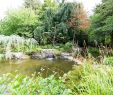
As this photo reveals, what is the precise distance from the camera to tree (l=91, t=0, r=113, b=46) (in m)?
13.3

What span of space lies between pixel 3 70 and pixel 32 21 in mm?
9148

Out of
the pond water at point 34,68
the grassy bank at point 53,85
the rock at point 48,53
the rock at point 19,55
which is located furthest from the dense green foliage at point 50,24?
the grassy bank at point 53,85

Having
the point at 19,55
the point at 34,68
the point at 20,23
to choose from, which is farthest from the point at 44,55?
the point at 20,23

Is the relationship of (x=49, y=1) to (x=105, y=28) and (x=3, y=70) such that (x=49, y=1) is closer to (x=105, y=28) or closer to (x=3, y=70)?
(x=105, y=28)

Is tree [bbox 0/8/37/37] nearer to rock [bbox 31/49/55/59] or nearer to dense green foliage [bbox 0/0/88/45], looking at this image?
dense green foliage [bbox 0/0/88/45]

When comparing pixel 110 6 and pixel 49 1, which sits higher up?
pixel 49 1

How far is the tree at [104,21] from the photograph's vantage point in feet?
43.5

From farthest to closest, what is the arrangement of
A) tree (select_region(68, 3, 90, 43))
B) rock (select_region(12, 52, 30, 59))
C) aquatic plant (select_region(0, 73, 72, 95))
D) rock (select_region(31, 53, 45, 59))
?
tree (select_region(68, 3, 90, 43))
rock (select_region(31, 53, 45, 59))
rock (select_region(12, 52, 30, 59))
aquatic plant (select_region(0, 73, 72, 95))

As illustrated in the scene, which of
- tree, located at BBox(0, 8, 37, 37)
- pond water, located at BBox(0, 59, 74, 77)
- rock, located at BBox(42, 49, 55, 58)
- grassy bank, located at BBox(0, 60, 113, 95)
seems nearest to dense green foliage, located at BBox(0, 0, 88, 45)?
tree, located at BBox(0, 8, 37, 37)

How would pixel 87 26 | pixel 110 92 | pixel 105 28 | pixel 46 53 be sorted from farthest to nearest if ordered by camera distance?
pixel 87 26 → pixel 46 53 → pixel 105 28 → pixel 110 92

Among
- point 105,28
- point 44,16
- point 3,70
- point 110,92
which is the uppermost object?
point 44,16

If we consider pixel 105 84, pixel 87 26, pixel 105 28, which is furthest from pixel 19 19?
pixel 105 84

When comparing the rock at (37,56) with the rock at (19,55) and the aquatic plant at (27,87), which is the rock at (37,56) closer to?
the rock at (19,55)

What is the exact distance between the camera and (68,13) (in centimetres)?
1820
